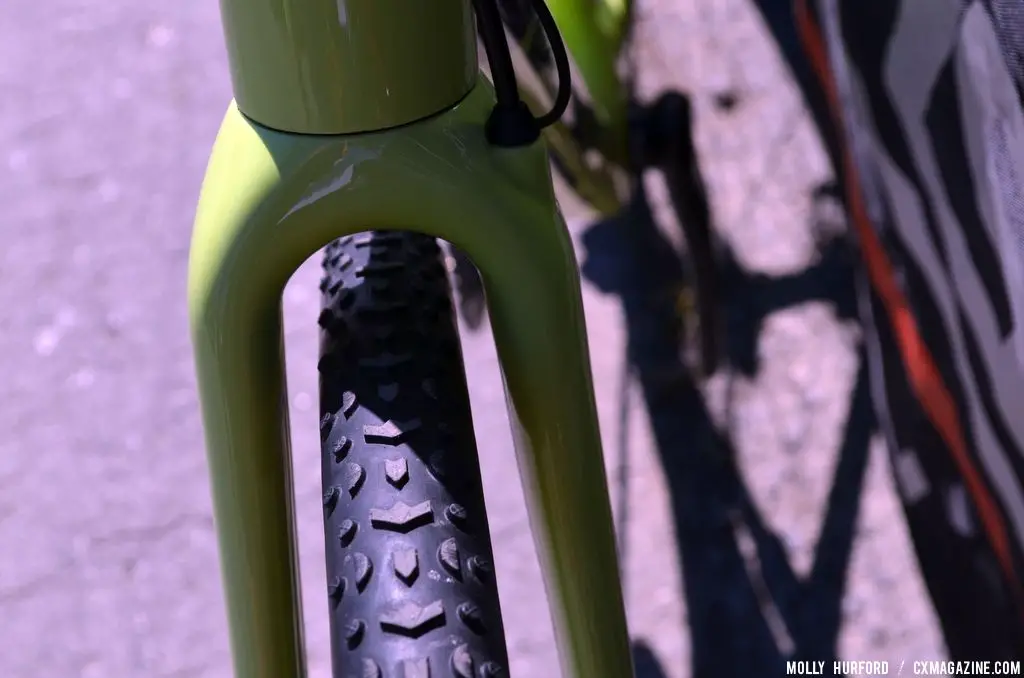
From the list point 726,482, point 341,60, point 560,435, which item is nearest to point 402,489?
point 560,435

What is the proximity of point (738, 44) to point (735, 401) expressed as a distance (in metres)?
0.57

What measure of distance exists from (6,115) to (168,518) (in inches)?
28.0

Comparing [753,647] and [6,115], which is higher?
[6,115]

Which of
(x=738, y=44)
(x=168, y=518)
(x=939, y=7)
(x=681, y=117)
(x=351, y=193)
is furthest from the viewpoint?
(x=738, y=44)

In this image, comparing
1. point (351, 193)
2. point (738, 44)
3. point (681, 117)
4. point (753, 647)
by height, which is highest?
point (738, 44)

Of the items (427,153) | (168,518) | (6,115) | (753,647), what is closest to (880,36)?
(427,153)

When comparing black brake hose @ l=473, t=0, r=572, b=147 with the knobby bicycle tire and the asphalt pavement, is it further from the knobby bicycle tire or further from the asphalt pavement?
the asphalt pavement

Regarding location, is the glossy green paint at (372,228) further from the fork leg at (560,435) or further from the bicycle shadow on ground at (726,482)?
the bicycle shadow on ground at (726,482)

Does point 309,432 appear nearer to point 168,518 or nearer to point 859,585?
point 168,518

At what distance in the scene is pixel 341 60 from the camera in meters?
0.38

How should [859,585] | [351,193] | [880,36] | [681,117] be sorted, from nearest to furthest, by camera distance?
[351,193]
[880,36]
[681,117]
[859,585]

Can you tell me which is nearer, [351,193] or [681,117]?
[351,193]

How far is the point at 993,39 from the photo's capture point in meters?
0.48

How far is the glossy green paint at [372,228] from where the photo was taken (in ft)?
1.28
